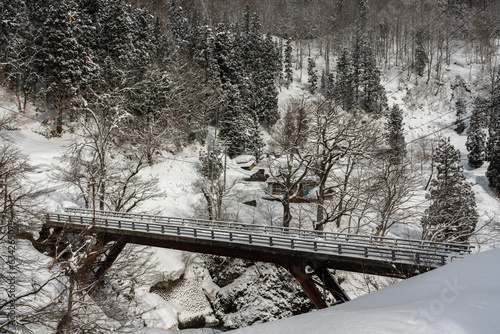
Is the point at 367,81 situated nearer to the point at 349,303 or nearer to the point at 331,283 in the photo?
the point at 331,283

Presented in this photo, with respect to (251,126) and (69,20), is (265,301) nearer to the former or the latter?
(251,126)

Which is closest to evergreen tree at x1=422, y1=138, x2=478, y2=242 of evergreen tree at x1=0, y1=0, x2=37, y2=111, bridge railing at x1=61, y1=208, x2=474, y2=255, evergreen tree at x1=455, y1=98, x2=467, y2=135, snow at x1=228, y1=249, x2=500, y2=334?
bridge railing at x1=61, y1=208, x2=474, y2=255

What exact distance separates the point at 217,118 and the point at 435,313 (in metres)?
47.9

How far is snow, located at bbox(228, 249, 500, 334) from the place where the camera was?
15.1 feet

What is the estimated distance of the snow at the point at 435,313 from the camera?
15.1 ft

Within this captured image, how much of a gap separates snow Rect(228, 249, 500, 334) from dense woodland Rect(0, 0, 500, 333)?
395 cm

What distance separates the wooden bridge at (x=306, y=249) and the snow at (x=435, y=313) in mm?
4305

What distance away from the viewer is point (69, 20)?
35250 mm

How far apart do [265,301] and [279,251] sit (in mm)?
8925

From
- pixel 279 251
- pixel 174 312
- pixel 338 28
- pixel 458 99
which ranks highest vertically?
pixel 338 28

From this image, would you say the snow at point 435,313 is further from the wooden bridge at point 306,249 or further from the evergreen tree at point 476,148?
the evergreen tree at point 476,148

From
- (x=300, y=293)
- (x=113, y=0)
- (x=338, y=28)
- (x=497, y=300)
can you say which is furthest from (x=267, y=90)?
(x=338, y=28)

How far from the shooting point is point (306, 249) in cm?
1355

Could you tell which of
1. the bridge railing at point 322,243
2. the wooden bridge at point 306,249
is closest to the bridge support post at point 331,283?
the wooden bridge at point 306,249
